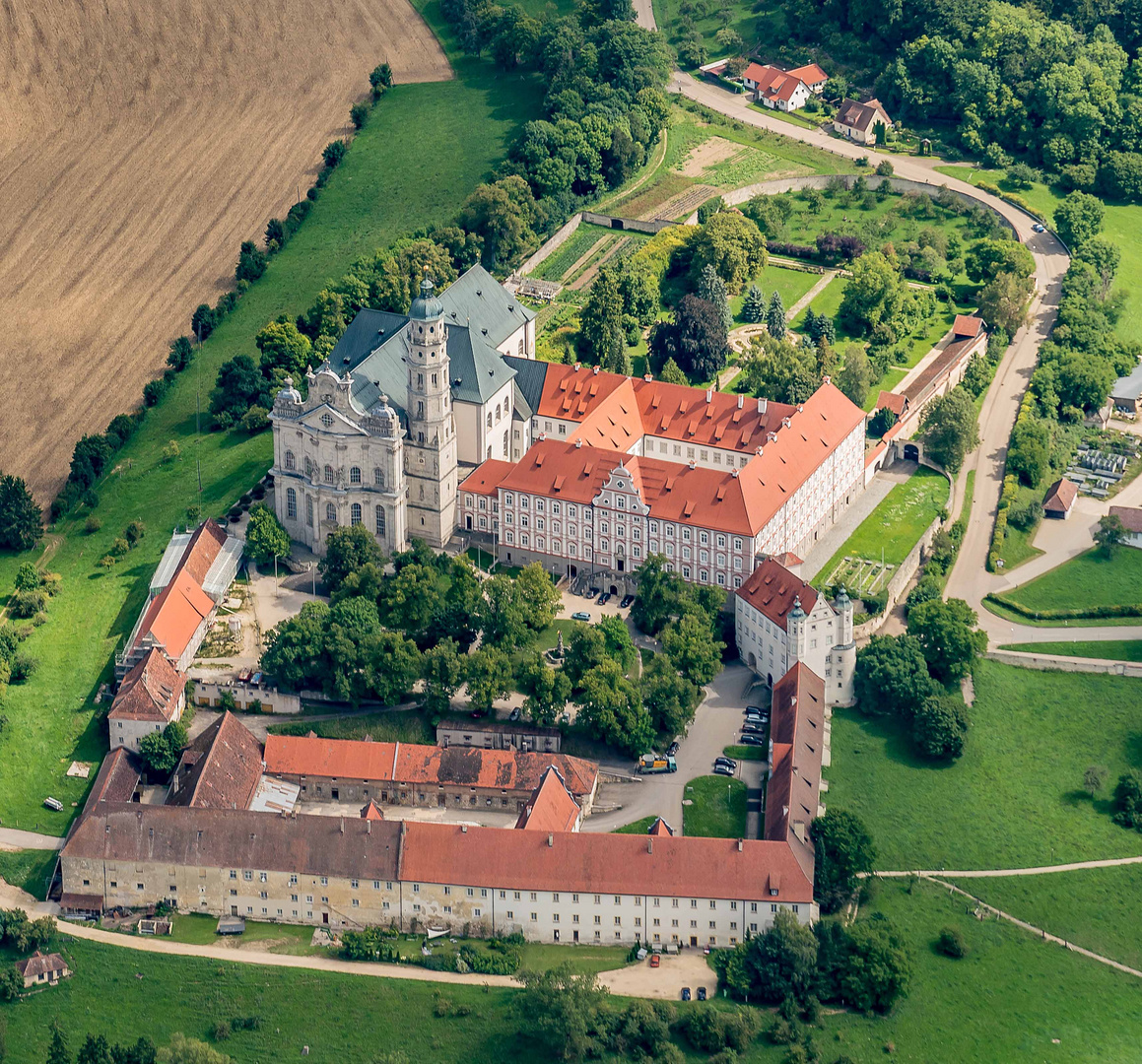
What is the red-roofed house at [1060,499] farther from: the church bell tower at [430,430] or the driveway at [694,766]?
→ the church bell tower at [430,430]

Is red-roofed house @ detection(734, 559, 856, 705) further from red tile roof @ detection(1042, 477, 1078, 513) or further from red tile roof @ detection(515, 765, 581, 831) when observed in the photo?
red tile roof @ detection(1042, 477, 1078, 513)

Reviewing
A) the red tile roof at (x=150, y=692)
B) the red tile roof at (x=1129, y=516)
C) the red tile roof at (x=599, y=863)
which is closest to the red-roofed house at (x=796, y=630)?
the red tile roof at (x=599, y=863)

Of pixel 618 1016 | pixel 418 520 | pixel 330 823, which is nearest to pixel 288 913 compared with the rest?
pixel 330 823

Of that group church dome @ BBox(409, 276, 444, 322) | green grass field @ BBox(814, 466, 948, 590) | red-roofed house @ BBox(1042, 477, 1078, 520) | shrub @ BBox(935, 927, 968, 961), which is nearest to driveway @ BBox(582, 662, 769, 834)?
green grass field @ BBox(814, 466, 948, 590)

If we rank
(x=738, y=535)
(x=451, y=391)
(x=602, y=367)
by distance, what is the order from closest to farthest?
(x=738, y=535) < (x=451, y=391) < (x=602, y=367)

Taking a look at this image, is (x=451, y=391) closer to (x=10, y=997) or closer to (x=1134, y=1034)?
(x=10, y=997)

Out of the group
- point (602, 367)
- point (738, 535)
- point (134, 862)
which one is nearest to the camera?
point (134, 862)
